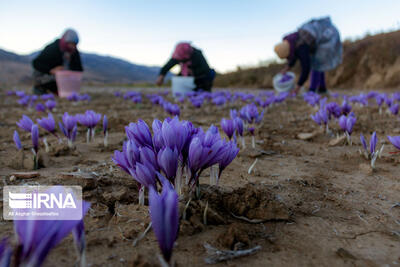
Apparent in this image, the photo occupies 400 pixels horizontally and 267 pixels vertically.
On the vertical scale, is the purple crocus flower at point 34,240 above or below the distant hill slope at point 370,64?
below

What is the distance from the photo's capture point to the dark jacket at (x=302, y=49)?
8352 mm

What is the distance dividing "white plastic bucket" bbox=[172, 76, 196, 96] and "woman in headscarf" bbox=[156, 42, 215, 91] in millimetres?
276

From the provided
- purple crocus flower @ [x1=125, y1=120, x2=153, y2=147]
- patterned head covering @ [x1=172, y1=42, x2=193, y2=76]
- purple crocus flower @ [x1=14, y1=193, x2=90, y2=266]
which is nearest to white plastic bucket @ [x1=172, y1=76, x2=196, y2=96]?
patterned head covering @ [x1=172, y1=42, x2=193, y2=76]

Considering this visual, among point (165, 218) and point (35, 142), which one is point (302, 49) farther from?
point (165, 218)

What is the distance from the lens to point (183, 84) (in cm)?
876

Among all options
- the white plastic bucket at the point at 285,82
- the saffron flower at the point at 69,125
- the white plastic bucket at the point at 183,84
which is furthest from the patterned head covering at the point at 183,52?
the saffron flower at the point at 69,125

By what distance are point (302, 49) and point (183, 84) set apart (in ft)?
11.3

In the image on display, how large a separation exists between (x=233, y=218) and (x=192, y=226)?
0.66ft

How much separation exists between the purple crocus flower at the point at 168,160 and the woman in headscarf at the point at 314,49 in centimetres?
784

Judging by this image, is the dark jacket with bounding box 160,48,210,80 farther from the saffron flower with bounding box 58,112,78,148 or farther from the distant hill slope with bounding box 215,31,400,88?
the distant hill slope with bounding box 215,31,400,88

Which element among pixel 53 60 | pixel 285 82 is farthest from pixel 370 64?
pixel 53 60

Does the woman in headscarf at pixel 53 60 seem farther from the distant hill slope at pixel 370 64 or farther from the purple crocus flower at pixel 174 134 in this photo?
the distant hill slope at pixel 370 64

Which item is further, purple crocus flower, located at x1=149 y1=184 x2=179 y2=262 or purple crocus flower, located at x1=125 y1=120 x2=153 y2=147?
purple crocus flower, located at x1=125 y1=120 x2=153 y2=147

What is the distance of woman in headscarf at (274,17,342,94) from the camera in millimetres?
8375
